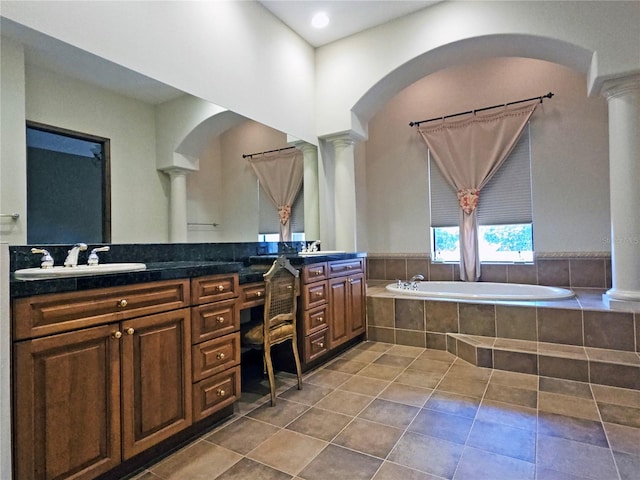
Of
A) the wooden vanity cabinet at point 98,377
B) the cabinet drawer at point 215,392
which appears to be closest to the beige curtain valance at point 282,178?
the cabinet drawer at point 215,392

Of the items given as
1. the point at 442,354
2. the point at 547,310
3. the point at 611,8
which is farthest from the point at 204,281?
the point at 611,8

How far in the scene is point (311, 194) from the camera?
380 centimetres

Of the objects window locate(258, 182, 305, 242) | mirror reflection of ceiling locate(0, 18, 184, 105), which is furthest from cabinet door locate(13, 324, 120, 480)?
window locate(258, 182, 305, 242)

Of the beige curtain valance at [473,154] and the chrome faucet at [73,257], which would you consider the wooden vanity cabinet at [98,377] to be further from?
the beige curtain valance at [473,154]

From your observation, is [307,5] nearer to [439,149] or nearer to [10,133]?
[439,149]

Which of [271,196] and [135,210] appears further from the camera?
[271,196]

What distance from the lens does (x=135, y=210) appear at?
2158 mm

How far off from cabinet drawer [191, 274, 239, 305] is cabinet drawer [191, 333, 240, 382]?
0.75 ft

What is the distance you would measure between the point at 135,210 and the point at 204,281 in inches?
29.7

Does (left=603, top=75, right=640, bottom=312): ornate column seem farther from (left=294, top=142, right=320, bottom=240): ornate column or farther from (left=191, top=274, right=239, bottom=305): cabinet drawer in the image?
(left=191, top=274, right=239, bottom=305): cabinet drawer

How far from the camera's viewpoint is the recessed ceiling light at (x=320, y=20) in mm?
3377

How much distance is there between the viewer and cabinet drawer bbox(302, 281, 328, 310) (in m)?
2.69

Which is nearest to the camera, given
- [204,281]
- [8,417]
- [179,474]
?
[8,417]

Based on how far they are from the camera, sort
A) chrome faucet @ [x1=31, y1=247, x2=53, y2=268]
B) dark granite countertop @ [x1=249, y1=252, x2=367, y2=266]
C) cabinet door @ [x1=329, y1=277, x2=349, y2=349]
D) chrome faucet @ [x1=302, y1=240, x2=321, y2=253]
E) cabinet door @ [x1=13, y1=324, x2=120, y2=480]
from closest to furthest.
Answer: cabinet door @ [x1=13, y1=324, x2=120, y2=480]
chrome faucet @ [x1=31, y1=247, x2=53, y2=268]
dark granite countertop @ [x1=249, y1=252, x2=367, y2=266]
cabinet door @ [x1=329, y1=277, x2=349, y2=349]
chrome faucet @ [x1=302, y1=240, x2=321, y2=253]
